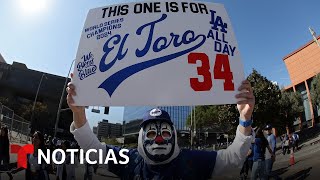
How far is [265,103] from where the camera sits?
3409cm

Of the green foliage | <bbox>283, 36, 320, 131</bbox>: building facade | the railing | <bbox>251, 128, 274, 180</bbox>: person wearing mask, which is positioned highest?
<bbox>283, 36, 320, 131</bbox>: building facade

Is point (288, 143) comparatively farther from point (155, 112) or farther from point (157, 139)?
point (157, 139)

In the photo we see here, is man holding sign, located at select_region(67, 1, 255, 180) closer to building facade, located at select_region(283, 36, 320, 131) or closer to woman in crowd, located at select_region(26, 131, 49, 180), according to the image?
woman in crowd, located at select_region(26, 131, 49, 180)

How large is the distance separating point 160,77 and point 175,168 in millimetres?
773

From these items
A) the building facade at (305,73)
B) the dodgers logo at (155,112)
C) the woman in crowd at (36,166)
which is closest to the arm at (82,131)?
the dodgers logo at (155,112)

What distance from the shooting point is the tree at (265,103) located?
3371 cm

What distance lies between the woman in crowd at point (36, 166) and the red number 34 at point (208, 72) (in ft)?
16.4

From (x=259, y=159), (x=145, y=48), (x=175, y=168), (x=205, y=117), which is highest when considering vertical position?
(x=205, y=117)

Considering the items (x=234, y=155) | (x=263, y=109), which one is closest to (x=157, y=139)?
(x=234, y=155)

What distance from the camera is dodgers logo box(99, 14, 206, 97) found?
120 inches

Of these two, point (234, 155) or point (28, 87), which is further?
point (28, 87)

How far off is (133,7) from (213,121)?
2651 inches

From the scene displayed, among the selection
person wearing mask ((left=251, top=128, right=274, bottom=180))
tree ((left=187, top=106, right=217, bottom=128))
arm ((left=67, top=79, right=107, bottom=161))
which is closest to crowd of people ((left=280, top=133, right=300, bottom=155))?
person wearing mask ((left=251, top=128, right=274, bottom=180))

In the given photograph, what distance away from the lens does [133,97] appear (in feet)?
9.78
